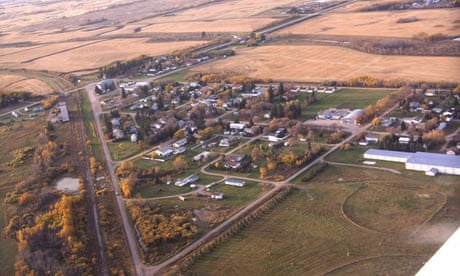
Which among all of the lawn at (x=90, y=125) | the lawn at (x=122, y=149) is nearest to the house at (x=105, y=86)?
the lawn at (x=90, y=125)

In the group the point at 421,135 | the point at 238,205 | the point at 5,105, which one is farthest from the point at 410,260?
the point at 5,105

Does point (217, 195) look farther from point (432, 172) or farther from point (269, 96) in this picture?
point (269, 96)

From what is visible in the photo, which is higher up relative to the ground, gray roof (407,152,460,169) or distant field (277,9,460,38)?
distant field (277,9,460,38)

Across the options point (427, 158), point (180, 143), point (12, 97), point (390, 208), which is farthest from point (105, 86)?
point (390, 208)

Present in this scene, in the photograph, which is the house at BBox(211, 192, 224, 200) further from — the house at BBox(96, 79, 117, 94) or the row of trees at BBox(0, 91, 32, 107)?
the row of trees at BBox(0, 91, 32, 107)

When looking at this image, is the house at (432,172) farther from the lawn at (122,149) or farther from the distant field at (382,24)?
the distant field at (382,24)

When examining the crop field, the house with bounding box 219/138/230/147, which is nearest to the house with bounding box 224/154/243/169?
the house with bounding box 219/138/230/147
